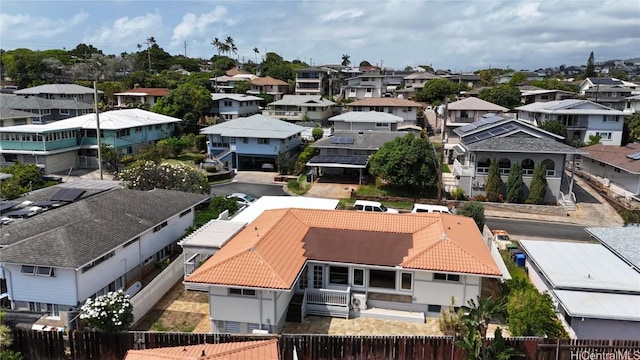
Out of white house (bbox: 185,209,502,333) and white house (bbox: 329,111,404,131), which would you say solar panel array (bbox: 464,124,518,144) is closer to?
white house (bbox: 329,111,404,131)

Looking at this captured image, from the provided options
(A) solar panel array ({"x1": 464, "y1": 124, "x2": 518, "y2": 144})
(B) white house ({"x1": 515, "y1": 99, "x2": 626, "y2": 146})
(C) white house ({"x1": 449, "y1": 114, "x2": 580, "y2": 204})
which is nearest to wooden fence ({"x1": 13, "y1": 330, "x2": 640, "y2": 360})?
(C) white house ({"x1": 449, "y1": 114, "x2": 580, "y2": 204})

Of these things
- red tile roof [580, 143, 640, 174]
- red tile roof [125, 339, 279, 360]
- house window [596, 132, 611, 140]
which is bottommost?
red tile roof [125, 339, 279, 360]

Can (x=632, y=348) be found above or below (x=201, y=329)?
above

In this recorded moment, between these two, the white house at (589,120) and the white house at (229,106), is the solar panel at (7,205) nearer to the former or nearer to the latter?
the white house at (229,106)

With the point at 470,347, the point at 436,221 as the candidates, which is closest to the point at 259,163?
the point at 436,221

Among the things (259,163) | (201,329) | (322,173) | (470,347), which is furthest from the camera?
(259,163)

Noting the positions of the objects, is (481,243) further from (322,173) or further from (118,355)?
(322,173)

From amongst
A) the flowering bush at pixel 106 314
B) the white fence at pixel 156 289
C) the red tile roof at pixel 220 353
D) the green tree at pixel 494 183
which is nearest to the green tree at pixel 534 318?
Answer: the red tile roof at pixel 220 353
